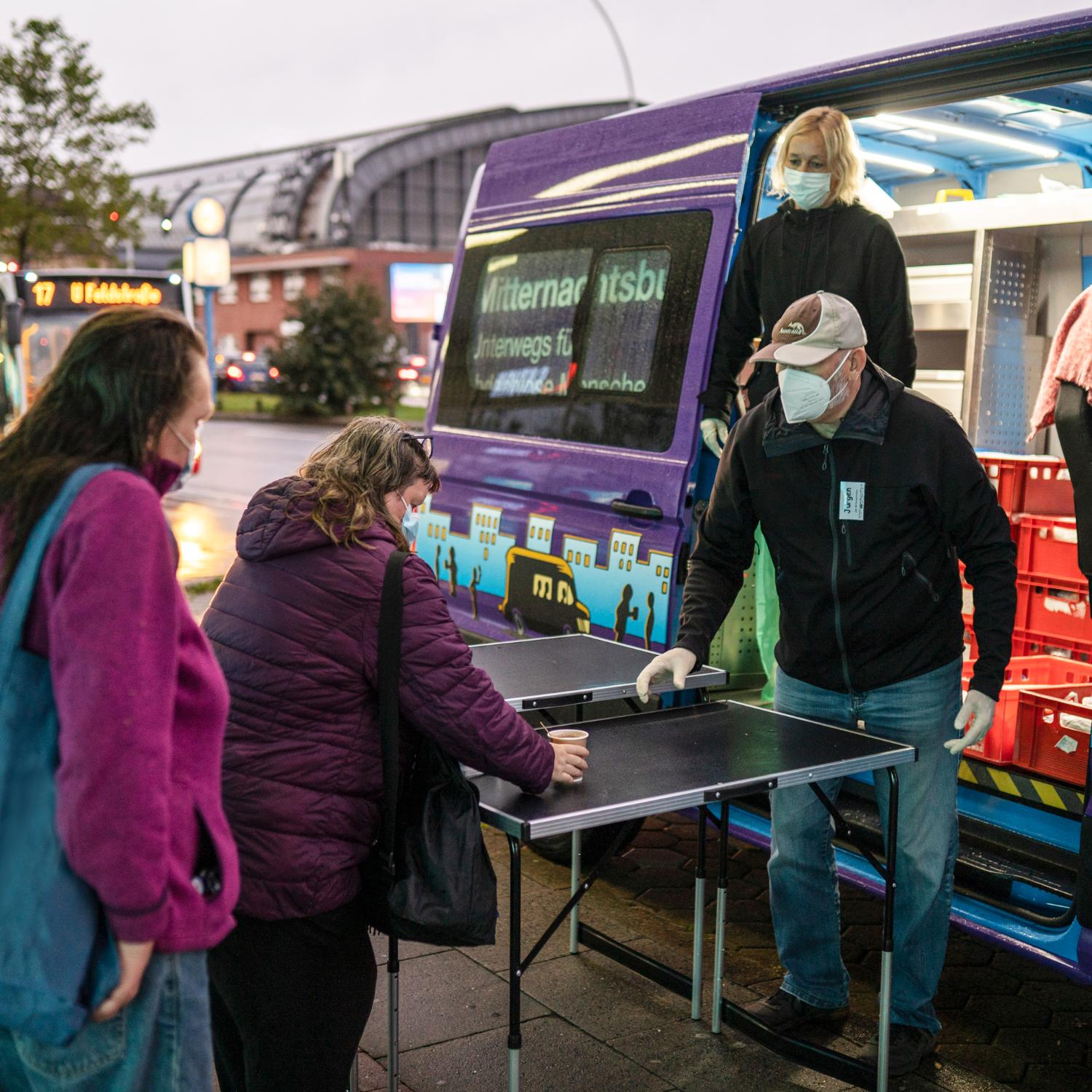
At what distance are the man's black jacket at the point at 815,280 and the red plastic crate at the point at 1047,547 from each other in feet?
3.75

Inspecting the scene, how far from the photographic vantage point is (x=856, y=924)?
14.2 ft

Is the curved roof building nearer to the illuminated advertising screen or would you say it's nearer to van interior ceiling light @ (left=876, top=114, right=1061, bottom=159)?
the illuminated advertising screen

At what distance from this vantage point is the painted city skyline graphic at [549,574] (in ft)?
14.3

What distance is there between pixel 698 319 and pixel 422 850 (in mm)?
2340

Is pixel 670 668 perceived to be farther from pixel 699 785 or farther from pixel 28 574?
pixel 28 574

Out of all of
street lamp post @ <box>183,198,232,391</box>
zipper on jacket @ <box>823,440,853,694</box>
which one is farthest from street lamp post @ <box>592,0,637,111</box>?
zipper on jacket @ <box>823,440,853,694</box>

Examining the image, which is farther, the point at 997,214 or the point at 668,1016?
the point at 997,214

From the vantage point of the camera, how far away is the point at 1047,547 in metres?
4.81

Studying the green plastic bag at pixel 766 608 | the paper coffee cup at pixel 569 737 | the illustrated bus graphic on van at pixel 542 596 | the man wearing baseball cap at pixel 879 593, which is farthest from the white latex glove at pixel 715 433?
the paper coffee cup at pixel 569 737

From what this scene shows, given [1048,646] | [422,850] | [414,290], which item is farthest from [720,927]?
[414,290]

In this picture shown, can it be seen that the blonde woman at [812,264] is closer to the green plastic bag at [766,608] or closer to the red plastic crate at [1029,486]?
the green plastic bag at [766,608]

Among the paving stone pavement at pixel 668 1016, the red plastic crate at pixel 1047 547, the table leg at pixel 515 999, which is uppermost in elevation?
the red plastic crate at pixel 1047 547

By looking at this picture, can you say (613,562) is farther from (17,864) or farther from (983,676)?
(17,864)

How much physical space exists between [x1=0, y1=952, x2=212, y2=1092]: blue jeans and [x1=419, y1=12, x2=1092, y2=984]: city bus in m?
2.18
